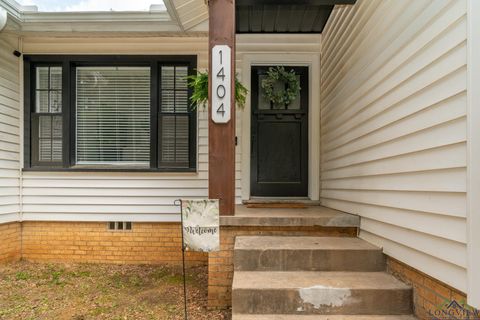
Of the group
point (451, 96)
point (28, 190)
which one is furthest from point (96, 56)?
point (451, 96)

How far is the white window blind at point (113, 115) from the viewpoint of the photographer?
4.83m

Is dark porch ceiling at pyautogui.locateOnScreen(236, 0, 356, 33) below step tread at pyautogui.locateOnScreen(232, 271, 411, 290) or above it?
above

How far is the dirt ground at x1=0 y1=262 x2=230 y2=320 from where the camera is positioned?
→ 3.09 meters

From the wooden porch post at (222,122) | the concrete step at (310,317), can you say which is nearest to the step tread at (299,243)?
the wooden porch post at (222,122)

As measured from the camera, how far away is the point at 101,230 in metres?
4.69

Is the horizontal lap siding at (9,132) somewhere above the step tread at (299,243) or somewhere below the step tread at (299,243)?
above

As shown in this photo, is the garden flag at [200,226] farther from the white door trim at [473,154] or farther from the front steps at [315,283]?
the white door trim at [473,154]

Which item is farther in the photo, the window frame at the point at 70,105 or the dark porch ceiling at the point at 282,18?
the window frame at the point at 70,105

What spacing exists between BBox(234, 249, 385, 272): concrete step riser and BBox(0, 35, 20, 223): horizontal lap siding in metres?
3.56

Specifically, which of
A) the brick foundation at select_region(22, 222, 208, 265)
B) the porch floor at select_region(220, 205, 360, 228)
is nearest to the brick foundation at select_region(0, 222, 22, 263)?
the brick foundation at select_region(22, 222, 208, 265)

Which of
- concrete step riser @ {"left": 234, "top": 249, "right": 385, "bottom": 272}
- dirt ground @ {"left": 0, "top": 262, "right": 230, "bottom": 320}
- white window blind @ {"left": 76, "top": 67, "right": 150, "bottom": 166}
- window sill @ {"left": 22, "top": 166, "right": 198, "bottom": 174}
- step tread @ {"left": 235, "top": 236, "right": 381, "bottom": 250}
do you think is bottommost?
dirt ground @ {"left": 0, "top": 262, "right": 230, "bottom": 320}

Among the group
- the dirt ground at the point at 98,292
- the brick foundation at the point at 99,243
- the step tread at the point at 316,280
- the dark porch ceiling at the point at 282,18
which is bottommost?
the dirt ground at the point at 98,292

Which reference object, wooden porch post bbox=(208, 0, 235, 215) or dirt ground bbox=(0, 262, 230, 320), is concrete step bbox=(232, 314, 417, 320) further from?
wooden porch post bbox=(208, 0, 235, 215)

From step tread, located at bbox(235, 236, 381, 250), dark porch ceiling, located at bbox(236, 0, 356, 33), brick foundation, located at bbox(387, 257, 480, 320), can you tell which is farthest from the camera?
dark porch ceiling, located at bbox(236, 0, 356, 33)
